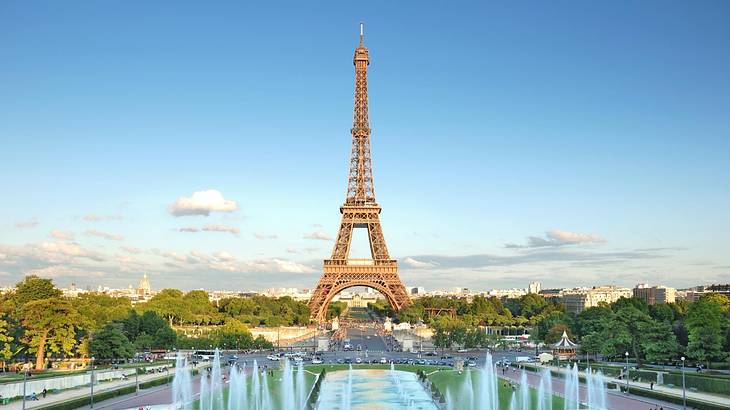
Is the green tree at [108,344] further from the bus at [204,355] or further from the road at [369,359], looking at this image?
the bus at [204,355]

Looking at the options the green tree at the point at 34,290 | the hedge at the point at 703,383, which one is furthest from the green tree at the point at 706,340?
the green tree at the point at 34,290

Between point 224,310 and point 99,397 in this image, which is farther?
point 224,310

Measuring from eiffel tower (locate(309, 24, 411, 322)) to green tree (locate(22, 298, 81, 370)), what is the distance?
4064 centimetres

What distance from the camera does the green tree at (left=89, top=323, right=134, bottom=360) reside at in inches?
2547

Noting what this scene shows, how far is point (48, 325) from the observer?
61.7 m

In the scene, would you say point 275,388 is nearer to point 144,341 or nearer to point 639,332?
point 144,341

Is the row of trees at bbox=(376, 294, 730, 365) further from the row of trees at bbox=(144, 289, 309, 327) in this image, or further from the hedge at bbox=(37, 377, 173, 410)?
the hedge at bbox=(37, 377, 173, 410)

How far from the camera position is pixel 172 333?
81938mm

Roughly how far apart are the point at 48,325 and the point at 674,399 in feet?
157

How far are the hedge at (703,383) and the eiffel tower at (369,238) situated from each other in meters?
52.9

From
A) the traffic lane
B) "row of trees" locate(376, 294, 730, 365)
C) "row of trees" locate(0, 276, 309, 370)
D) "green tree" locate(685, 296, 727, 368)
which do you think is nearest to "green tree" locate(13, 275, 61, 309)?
"row of trees" locate(0, 276, 309, 370)

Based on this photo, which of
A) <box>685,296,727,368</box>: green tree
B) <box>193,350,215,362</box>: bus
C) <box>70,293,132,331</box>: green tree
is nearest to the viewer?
<box>685,296,727,368</box>: green tree

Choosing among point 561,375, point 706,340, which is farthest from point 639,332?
point 561,375

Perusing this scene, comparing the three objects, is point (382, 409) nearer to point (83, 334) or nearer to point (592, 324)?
point (83, 334)
